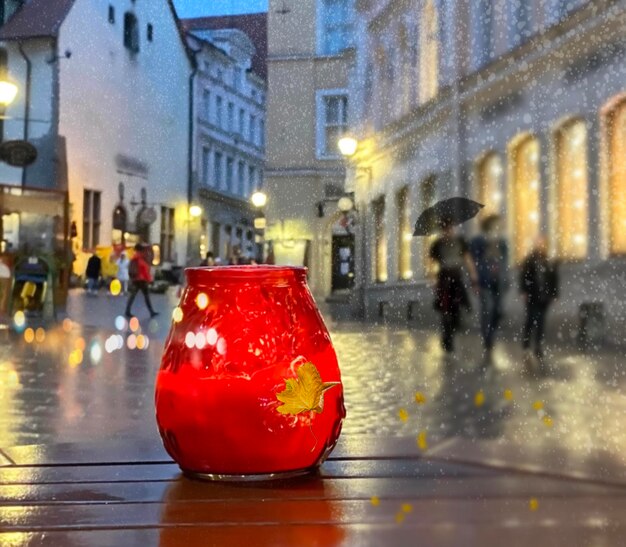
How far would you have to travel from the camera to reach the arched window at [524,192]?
0.66 m

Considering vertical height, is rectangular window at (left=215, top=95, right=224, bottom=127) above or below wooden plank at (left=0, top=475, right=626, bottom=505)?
above

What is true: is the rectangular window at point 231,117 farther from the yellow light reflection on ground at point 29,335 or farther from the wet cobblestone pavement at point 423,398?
the yellow light reflection on ground at point 29,335

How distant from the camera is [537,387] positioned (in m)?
1.13

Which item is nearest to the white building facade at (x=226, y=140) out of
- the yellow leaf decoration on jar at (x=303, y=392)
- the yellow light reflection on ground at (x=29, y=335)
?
the yellow leaf decoration on jar at (x=303, y=392)

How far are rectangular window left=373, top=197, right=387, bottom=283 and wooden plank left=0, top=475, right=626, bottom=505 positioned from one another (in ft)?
1.09

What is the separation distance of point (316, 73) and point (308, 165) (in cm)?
8

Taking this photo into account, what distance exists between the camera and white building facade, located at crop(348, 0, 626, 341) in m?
0.65

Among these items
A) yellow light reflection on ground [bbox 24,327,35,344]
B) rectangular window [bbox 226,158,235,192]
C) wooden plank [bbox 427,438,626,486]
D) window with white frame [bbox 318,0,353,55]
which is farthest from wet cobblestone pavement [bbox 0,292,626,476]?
yellow light reflection on ground [bbox 24,327,35,344]

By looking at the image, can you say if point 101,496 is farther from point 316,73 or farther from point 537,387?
point 537,387

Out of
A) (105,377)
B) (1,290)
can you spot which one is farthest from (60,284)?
(105,377)

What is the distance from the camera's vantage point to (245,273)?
1.73 ft

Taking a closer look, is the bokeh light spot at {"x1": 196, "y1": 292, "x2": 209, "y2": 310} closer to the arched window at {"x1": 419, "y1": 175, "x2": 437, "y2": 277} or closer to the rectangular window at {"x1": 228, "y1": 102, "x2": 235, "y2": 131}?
the arched window at {"x1": 419, "y1": 175, "x2": 437, "y2": 277}

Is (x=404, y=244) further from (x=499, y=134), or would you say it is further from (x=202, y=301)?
(x=202, y=301)

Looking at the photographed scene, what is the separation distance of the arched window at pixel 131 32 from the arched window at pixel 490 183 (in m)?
0.46
